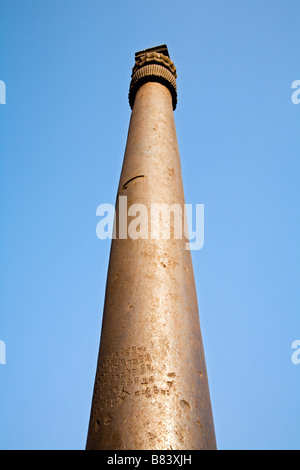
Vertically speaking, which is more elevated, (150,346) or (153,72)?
(153,72)

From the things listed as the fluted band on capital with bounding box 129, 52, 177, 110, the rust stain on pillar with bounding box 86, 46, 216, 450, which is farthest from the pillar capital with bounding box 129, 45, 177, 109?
the rust stain on pillar with bounding box 86, 46, 216, 450

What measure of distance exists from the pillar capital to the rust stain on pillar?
2.99 metres

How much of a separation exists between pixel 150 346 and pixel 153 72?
246 inches

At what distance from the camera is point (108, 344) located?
454 cm

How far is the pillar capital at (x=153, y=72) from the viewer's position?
28.8 feet

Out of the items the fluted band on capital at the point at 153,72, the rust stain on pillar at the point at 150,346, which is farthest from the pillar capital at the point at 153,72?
the rust stain on pillar at the point at 150,346

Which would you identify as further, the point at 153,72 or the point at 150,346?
the point at 153,72

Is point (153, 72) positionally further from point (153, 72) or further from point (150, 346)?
point (150, 346)

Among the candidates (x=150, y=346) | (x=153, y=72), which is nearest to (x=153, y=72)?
(x=153, y=72)

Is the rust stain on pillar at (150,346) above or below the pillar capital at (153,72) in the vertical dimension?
below

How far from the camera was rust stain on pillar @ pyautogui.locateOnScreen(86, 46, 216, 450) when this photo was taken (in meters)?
3.75

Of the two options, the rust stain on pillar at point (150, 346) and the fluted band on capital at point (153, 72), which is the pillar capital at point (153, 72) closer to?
the fluted band on capital at point (153, 72)

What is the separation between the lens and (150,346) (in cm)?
425
